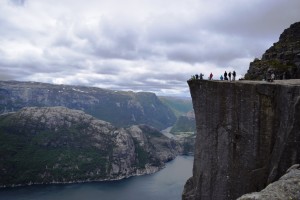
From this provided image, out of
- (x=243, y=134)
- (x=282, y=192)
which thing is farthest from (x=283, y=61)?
(x=282, y=192)

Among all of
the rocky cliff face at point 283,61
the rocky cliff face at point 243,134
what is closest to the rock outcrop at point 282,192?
the rocky cliff face at point 243,134

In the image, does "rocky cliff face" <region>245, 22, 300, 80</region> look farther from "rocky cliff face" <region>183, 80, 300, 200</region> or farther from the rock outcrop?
the rock outcrop

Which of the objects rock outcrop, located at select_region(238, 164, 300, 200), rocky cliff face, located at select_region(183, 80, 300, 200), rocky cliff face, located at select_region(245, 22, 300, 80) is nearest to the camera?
rock outcrop, located at select_region(238, 164, 300, 200)

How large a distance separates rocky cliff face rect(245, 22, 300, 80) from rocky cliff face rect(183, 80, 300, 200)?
12693 millimetres

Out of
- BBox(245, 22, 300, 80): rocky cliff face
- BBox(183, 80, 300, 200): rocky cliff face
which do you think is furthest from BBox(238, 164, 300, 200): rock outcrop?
BBox(245, 22, 300, 80): rocky cliff face

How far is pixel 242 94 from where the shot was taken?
110ft

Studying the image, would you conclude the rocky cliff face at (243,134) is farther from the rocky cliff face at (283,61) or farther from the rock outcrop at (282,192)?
the rocky cliff face at (283,61)

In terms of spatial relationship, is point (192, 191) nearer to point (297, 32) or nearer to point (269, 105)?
point (269, 105)

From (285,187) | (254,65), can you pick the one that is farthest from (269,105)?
(254,65)

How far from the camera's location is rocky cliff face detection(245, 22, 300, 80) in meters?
46.7

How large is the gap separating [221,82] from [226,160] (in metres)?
7.83

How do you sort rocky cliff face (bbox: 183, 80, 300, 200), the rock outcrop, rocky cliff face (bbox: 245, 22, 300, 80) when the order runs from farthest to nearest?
1. rocky cliff face (bbox: 245, 22, 300, 80)
2. rocky cliff face (bbox: 183, 80, 300, 200)
3. the rock outcrop

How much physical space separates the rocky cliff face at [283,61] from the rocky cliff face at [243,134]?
12693mm

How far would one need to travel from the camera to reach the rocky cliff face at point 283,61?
4669 cm
